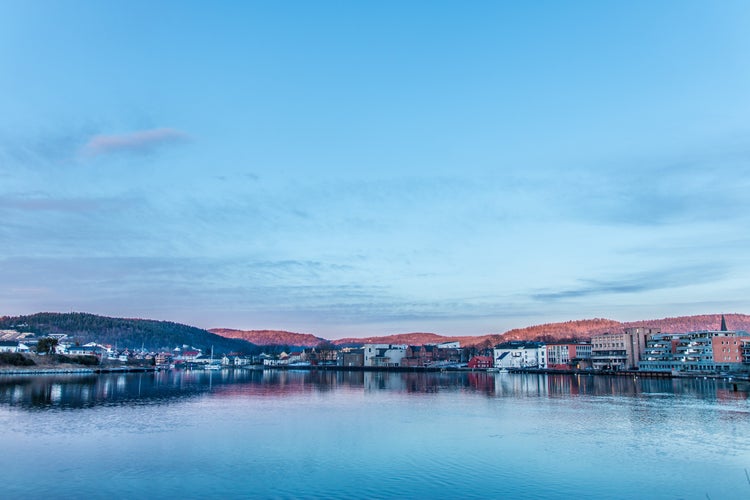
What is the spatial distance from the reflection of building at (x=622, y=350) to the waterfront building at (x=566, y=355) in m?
5.91

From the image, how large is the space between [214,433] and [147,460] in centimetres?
695

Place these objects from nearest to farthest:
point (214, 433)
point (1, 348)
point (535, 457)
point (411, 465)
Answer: point (411, 465)
point (535, 457)
point (214, 433)
point (1, 348)

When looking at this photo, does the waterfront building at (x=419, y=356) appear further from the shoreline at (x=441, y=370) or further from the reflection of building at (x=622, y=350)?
the reflection of building at (x=622, y=350)

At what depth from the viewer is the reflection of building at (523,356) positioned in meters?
132

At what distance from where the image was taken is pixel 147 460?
2162 cm

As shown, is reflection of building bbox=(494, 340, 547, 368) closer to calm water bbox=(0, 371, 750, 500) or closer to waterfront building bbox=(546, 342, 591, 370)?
waterfront building bbox=(546, 342, 591, 370)

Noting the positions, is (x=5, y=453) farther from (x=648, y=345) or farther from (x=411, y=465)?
(x=648, y=345)

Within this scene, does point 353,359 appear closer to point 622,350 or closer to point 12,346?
point 622,350

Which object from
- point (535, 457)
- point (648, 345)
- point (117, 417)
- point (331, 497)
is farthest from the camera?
point (648, 345)

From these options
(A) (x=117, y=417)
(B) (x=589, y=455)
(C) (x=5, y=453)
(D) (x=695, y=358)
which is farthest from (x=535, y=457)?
(D) (x=695, y=358)

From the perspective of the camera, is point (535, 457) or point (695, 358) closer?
point (535, 457)

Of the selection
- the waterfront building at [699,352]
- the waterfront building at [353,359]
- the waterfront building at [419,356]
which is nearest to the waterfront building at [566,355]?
the waterfront building at [699,352]

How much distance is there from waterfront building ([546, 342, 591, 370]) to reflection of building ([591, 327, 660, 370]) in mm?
5915

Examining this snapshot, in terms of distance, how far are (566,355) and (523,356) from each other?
10911 mm
